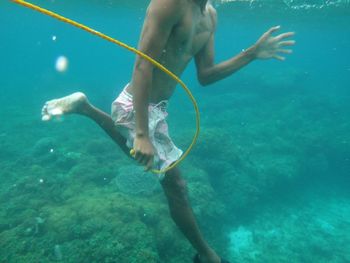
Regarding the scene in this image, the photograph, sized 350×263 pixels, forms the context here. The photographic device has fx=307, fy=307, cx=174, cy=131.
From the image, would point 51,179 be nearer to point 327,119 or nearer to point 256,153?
point 256,153

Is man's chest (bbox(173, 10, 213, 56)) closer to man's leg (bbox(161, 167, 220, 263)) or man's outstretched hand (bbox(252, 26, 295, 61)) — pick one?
man's outstretched hand (bbox(252, 26, 295, 61))

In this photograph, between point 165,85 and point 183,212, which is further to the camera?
point 183,212

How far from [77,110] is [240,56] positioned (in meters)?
2.47

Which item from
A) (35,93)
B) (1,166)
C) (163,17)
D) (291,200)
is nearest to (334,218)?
(291,200)

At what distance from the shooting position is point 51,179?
10.9 meters

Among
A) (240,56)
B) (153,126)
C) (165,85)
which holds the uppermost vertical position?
(240,56)

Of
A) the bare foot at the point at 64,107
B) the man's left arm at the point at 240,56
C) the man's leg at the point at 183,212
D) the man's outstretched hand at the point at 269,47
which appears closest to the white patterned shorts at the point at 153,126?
the man's leg at the point at 183,212

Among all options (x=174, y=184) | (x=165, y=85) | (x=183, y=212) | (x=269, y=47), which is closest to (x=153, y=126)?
(x=165, y=85)

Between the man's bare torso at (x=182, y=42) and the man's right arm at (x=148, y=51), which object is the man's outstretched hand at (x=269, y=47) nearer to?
the man's bare torso at (x=182, y=42)

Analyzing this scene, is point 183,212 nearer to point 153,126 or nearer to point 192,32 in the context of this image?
point 153,126

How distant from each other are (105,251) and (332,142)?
16387mm

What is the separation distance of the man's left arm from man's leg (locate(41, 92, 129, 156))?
165 centimetres

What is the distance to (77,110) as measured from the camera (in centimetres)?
420

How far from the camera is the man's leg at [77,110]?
4082mm
